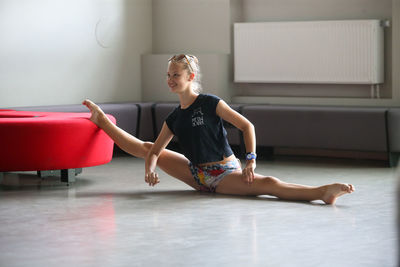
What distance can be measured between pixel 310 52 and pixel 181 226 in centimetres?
378

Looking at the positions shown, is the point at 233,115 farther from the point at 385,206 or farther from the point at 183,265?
the point at 183,265

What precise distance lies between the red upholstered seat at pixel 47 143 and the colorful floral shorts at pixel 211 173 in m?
0.83

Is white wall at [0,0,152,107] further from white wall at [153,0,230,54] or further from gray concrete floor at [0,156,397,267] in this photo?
gray concrete floor at [0,156,397,267]

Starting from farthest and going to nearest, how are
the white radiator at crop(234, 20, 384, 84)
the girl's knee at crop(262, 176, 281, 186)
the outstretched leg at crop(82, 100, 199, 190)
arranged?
the white radiator at crop(234, 20, 384, 84)
the outstretched leg at crop(82, 100, 199, 190)
the girl's knee at crop(262, 176, 281, 186)

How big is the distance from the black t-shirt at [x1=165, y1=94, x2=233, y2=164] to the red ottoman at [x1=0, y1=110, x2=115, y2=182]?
0.80 m

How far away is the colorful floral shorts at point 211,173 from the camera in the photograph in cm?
436

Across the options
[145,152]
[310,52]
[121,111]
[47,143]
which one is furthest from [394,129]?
[47,143]

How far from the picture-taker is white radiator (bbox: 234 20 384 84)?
21.7ft

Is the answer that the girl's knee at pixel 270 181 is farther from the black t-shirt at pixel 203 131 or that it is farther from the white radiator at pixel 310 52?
the white radiator at pixel 310 52

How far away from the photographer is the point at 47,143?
187 inches

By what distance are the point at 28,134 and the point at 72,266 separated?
6.89 feet

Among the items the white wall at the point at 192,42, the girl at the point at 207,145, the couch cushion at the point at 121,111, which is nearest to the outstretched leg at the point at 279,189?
the girl at the point at 207,145

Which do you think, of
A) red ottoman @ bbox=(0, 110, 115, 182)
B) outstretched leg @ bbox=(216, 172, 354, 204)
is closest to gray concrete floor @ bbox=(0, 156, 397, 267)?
outstretched leg @ bbox=(216, 172, 354, 204)

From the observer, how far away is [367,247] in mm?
3066
